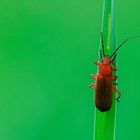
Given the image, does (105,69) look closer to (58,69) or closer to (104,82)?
Answer: (104,82)

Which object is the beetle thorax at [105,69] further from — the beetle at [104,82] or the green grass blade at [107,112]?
the green grass blade at [107,112]

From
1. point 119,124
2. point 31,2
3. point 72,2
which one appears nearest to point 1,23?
point 31,2

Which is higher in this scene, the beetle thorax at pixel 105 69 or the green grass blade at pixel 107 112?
the beetle thorax at pixel 105 69

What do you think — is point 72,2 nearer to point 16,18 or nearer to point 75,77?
point 16,18

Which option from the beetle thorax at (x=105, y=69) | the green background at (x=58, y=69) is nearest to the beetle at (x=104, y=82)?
the beetle thorax at (x=105, y=69)

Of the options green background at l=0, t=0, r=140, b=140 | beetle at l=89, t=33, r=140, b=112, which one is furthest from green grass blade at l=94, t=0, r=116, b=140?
green background at l=0, t=0, r=140, b=140

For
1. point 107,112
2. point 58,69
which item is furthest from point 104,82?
point 107,112

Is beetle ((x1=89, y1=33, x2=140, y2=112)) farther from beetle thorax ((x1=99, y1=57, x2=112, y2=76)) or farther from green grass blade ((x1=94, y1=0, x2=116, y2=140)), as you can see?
green grass blade ((x1=94, y1=0, x2=116, y2=140))
